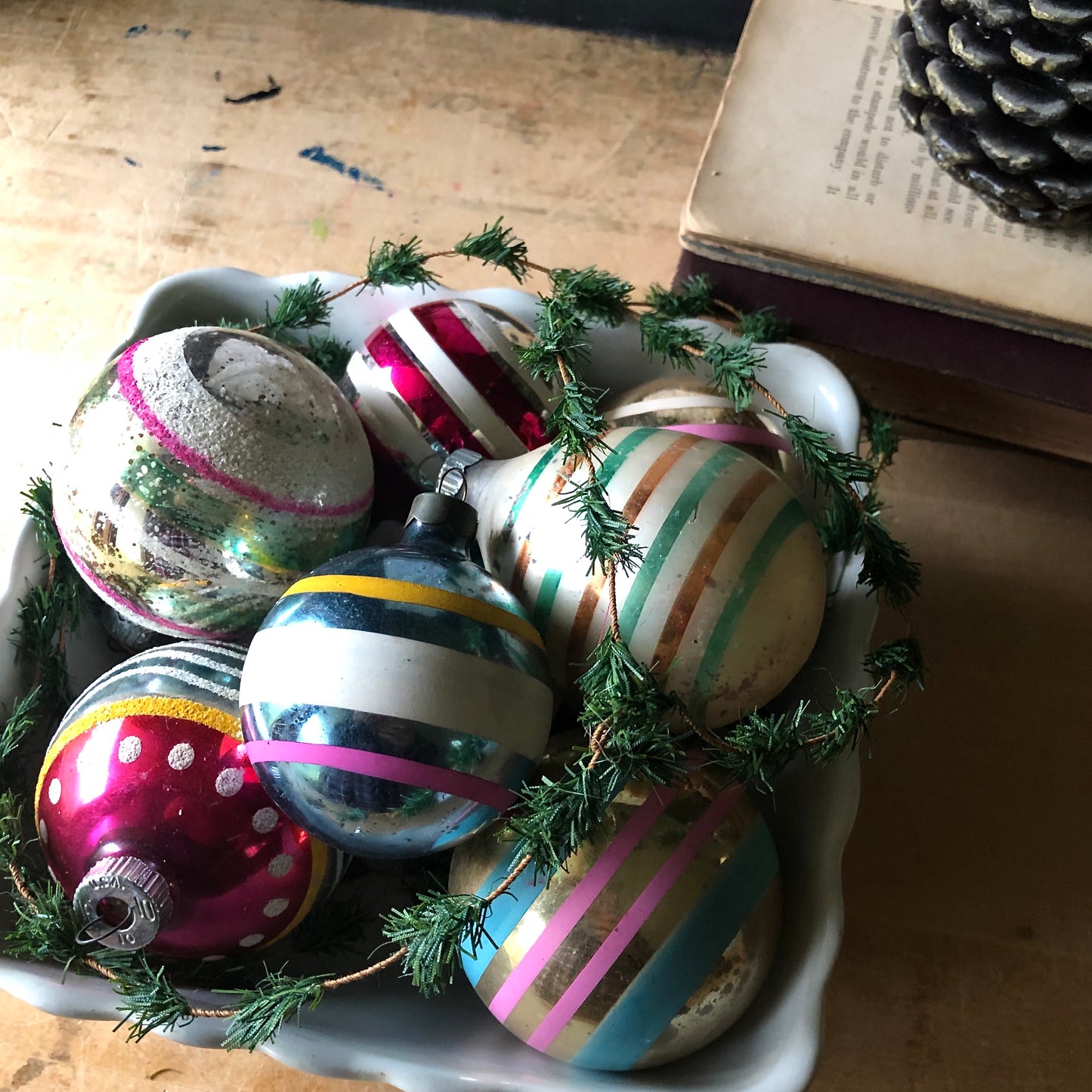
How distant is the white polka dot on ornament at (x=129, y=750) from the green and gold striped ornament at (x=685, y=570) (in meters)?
0.16

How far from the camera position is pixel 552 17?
2.81 feet

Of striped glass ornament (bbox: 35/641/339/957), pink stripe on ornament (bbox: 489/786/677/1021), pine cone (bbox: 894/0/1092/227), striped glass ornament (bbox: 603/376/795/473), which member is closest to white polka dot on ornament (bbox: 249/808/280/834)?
striped glass ornament (bbox: 35/641/339/957)

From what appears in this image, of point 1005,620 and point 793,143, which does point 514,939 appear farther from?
point 793,143

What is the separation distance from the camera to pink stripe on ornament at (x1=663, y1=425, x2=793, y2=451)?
480mm

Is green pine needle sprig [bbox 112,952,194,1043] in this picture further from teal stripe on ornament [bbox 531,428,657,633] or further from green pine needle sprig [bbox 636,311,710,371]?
green pine needle sprig [bbox 636,311,710,371]

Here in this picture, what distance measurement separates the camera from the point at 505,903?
0.40 metres

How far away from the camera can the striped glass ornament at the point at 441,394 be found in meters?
0.48

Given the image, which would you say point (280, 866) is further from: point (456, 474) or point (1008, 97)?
point (1008, 97)

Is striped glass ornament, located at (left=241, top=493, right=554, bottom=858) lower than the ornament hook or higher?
higher

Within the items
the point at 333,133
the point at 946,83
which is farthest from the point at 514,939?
the point at 333,133

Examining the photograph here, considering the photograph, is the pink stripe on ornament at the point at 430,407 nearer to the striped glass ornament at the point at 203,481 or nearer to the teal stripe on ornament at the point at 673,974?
the striped glass ornament at the point at 203,481

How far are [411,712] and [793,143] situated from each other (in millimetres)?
457

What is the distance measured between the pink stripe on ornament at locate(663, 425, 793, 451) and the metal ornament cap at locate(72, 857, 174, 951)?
28 cm

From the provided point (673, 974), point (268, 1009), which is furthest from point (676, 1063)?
point (268, 1009)
